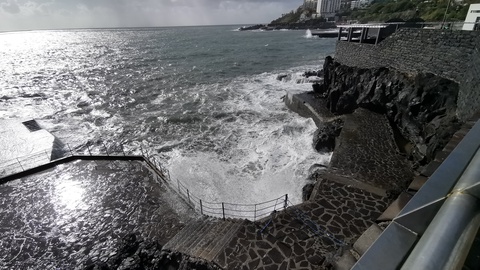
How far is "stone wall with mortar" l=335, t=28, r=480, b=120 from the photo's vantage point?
10.0 m

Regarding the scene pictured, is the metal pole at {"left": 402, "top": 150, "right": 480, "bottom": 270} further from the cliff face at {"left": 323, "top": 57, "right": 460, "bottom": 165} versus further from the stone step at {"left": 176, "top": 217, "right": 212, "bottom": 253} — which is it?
the cliff face at {"left": 323, "top": 57, "right": 460, "bottom": 165}

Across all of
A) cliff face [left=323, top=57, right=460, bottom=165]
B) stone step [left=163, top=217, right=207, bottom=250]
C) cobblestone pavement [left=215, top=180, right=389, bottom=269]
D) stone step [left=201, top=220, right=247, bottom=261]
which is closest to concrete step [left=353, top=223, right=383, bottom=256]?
cobblestone pavement [left=215, top=180, right=389, bottom=269]

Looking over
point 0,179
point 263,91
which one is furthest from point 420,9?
point 0,179

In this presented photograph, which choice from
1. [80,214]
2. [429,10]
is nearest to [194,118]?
[80,214]

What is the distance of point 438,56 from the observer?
13016 mm

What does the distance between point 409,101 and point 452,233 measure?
1581cm

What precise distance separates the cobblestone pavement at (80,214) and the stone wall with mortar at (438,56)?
1296 cm

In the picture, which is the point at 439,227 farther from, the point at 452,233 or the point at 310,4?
the point at 310,4

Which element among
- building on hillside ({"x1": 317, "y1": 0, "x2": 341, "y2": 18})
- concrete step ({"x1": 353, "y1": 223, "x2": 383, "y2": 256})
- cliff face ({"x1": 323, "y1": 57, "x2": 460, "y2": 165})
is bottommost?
cliff face ({"x1": 323, "y1": 57, "x2": 460, "y2": 165})

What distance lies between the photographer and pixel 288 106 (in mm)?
22750

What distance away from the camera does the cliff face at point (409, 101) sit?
36.1 feet

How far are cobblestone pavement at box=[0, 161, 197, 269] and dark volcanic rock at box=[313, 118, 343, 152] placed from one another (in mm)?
8856

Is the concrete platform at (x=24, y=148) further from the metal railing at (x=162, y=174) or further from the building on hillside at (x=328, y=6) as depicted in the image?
the building on hillside at (x=328, y=6)

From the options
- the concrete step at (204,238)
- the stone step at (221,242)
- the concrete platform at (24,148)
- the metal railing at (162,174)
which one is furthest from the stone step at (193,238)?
the concrete platform at (24,148)
